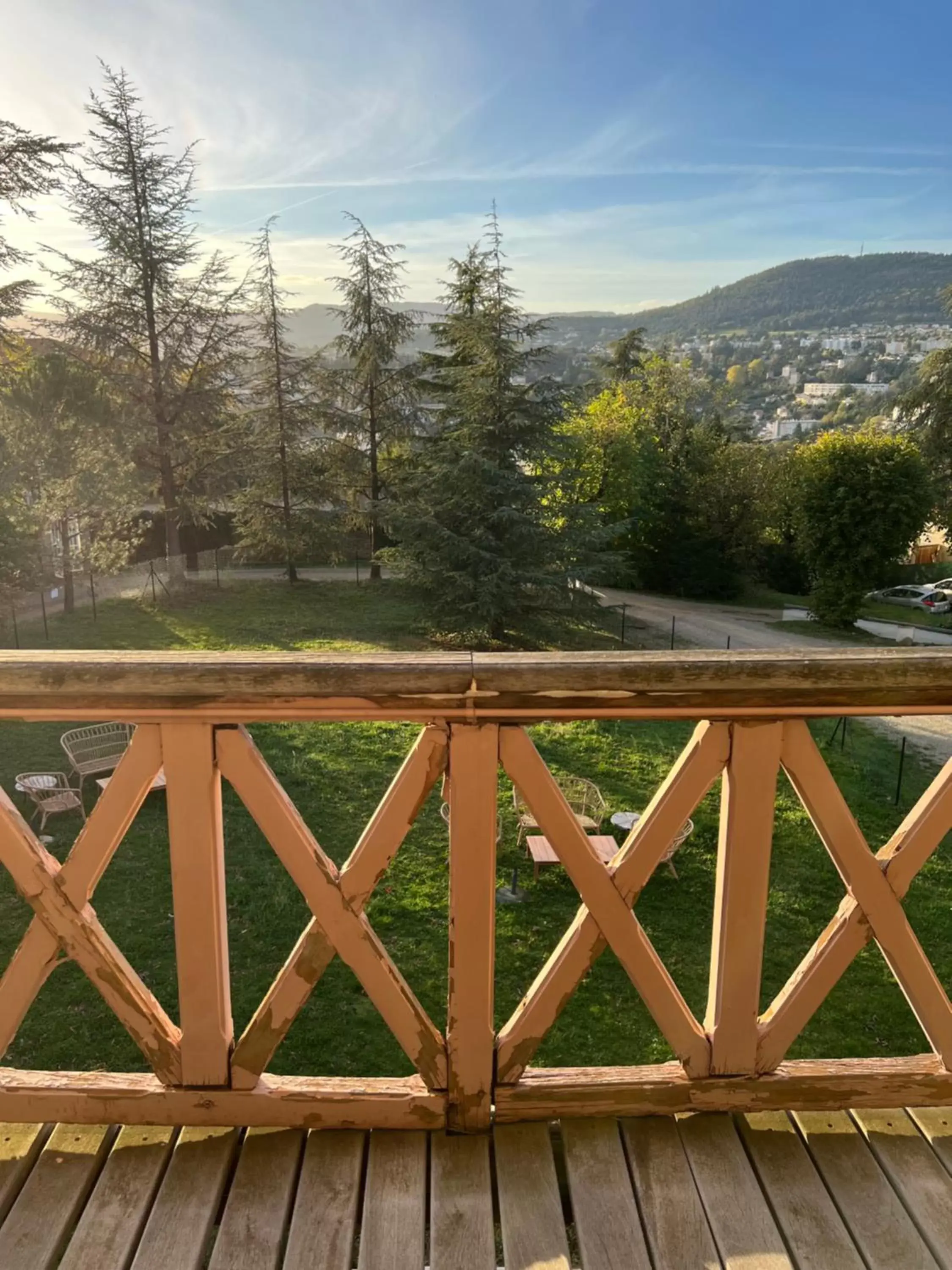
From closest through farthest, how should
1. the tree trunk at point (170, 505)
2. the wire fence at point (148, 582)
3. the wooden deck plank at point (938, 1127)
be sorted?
the wooden deck plank at point (938, 1127)
the wire fence at point (148, 582)
the tree trunk at point (170, 505)

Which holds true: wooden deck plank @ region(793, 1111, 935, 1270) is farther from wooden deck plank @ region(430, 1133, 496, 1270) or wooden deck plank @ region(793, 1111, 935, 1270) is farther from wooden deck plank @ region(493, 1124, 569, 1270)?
wooden deck plank @ region(430, 1133, 496, 1270)

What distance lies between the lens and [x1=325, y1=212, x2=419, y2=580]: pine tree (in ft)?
82.7

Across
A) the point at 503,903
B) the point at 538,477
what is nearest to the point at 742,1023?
the point at 503,903

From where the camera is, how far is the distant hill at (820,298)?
398ft

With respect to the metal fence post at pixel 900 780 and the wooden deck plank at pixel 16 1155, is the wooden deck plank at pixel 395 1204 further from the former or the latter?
the metal fence post at pixel 900 780

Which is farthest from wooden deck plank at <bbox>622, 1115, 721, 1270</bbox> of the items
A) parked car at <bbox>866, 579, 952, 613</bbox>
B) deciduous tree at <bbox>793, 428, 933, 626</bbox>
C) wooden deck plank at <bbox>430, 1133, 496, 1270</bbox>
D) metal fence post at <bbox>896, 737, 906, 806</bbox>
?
parked car at <bbox>866, 579, 952, 613</bbox>

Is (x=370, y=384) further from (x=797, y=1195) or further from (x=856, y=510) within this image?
(x=797, y=1195)

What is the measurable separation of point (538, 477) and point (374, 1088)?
16207mm

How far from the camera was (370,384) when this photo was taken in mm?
25547

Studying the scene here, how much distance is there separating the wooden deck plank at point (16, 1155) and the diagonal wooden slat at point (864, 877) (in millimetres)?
1901

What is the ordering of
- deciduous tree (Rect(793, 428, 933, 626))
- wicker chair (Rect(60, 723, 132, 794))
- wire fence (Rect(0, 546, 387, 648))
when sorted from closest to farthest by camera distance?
wicker chair (Rect(60, 723, 132, 794))
wire fence (Rect(0, 546, 387, 648))
deciduous tree (Rect(793, 428, 933, 626))

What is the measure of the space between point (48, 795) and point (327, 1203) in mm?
8968

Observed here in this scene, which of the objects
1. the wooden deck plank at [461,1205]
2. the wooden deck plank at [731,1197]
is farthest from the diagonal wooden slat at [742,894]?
the wooden deck plank at [461,1205]

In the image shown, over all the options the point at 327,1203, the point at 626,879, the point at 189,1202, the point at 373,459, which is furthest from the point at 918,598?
the point at 189,1202
